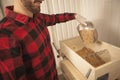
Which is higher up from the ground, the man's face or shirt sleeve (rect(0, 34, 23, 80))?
the man's face

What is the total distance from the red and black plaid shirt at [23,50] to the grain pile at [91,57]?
0.94 feet

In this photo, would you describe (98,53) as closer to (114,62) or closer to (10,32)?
(114,62)

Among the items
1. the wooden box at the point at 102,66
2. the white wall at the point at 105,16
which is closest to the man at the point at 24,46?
the wooden box at the point at 102,66

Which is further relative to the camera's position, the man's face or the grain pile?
the grain pile

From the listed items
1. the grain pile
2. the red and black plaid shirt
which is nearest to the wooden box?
the grain pile

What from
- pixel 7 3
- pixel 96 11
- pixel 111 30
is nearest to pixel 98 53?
pixel 111 30

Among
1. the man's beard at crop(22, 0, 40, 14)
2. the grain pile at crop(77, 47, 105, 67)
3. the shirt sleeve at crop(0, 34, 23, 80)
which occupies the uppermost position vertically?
the man's beard at crop(22, 0, 40, 14)

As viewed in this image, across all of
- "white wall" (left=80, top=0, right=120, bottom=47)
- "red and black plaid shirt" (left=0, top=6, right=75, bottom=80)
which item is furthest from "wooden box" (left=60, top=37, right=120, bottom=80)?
"white wall" (left=80, top=0, right=120, bottom=47)

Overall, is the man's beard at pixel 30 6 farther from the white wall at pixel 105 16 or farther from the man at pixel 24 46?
the white wall at pixel 105 16

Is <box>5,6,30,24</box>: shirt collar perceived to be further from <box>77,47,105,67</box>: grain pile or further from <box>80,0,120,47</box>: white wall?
<box>80,0,120,47</box>: white wall

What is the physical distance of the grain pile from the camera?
3.30 ft

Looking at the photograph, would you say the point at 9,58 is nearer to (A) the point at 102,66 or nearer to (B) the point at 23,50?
(B) the point at 23,50

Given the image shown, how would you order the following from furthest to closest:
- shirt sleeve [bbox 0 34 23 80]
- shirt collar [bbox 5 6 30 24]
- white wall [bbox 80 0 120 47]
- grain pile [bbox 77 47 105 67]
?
1. white wall [bbox 80 0 120 47]
2. grain pile [bbox 77 47 105 67]
3. shirt collar [bbox 5 6 30 24]
4. shirt sleeve [bbox 0 34 23 80]

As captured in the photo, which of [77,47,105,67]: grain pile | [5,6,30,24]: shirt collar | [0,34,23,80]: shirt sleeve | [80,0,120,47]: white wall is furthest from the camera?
[80,0,120,47]: white wall
